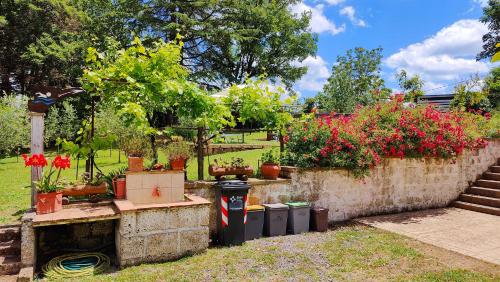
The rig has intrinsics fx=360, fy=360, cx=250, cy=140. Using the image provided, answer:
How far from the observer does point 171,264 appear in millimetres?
5605

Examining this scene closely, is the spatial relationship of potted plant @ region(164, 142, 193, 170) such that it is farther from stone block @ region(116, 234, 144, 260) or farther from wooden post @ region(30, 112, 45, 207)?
wooden post @ region(30, 112, 45, 207)

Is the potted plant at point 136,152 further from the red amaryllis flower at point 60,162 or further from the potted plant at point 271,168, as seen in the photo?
the potted plant at point 271,168

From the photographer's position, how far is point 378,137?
29.2 ft

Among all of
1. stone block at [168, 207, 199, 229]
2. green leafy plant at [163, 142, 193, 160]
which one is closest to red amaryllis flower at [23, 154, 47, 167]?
green leafy plant at [163, 142, 193, 160]

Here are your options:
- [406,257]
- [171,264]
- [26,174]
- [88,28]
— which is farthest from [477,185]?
[88,28]

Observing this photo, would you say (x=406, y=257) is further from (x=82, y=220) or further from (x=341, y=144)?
(x=82, y=220)

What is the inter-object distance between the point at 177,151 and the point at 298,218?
9.41 feet

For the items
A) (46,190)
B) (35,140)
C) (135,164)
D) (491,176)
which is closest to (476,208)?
(491,176)

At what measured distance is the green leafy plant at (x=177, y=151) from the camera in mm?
6426

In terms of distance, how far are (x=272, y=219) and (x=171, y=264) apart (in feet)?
7.63

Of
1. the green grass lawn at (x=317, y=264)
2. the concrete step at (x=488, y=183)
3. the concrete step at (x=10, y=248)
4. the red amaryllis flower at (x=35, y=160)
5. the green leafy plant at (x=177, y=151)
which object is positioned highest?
the green leafy plant at (x=177, y=151)

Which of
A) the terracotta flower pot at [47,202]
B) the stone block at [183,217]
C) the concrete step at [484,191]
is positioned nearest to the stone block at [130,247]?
the stone block at [183,217]

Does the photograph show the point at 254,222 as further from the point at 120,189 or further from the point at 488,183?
the point at 488,183

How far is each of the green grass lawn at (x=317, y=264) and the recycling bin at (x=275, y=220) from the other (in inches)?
13.1
